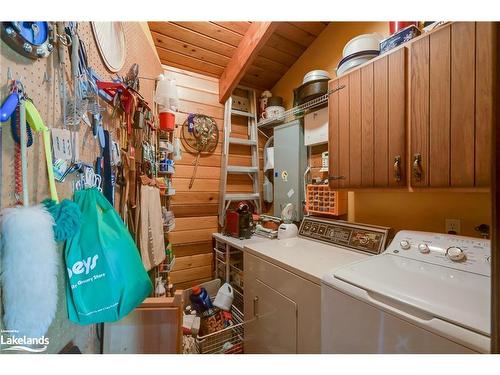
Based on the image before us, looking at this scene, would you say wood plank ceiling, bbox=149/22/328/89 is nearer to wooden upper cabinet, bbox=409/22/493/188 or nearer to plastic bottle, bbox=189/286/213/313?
wooden upper cabinet, bbox=409/22/493/188

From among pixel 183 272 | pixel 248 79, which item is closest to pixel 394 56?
pixel 248 79

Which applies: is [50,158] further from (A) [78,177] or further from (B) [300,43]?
(B) [300,43]

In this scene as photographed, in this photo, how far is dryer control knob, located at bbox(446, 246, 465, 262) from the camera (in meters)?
0.90

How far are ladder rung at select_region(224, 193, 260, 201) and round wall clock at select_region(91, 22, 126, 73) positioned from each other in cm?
146

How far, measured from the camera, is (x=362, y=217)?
5.30 feet

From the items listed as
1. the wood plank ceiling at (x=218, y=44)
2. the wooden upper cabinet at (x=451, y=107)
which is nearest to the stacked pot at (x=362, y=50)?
the wooden upper cabinet at (x=451, y=107)

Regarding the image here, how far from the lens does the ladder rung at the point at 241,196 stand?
7.41 ft

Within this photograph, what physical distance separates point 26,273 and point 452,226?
174cm

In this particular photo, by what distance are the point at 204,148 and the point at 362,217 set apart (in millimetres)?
1603

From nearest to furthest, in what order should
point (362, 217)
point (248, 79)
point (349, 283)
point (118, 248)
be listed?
point (118, 248)
point (349, 283)
point (362, 217)
point (248, 79)

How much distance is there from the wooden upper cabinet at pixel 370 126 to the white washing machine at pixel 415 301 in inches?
14.8
